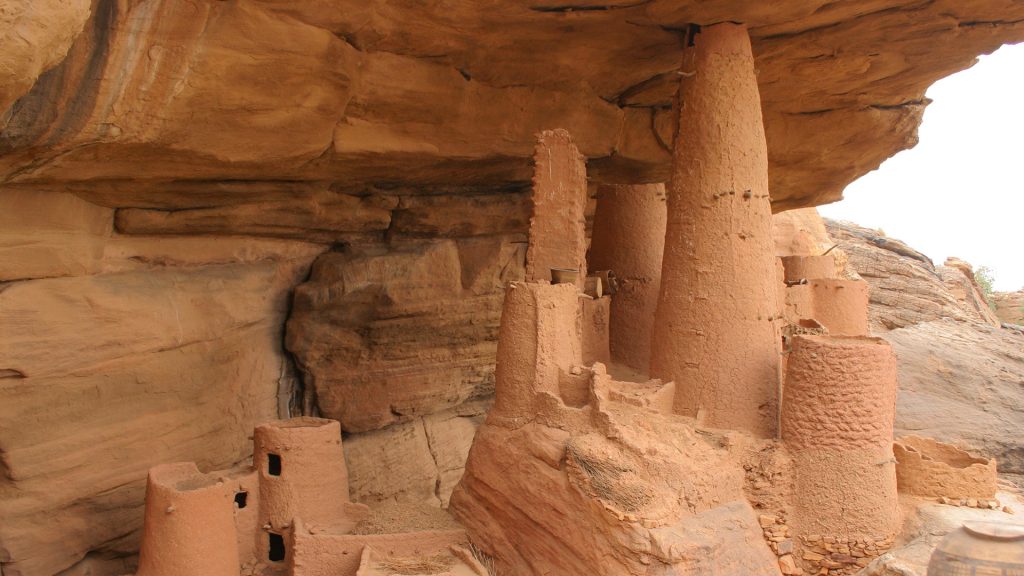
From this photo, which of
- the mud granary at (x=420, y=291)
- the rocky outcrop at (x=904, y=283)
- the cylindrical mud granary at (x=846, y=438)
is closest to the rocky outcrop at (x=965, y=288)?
the rocky outcrop at (x=904, y=283)

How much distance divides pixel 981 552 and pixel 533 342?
3421 mm

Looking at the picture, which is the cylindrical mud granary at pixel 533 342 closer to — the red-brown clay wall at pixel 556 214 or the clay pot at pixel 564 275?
the clay pot at pixel 564 275

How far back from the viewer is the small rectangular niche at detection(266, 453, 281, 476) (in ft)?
26.8

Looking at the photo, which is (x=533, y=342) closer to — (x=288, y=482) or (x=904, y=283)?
(x=288, y=482)

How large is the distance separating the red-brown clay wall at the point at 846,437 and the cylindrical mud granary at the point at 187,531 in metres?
4.56

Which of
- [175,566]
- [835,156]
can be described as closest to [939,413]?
[835,156]

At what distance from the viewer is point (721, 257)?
7.00 meters

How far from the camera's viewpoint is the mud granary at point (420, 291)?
630 cm

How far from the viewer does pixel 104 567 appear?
27.6ft

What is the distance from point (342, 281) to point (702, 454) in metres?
5.25

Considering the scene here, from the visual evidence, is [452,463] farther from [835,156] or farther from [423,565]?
[835,156]

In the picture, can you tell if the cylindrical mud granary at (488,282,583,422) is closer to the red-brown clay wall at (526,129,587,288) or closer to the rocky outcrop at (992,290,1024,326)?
the red-brown clay wall at (526,129,587,288)

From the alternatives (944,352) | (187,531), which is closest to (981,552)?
(187,531)

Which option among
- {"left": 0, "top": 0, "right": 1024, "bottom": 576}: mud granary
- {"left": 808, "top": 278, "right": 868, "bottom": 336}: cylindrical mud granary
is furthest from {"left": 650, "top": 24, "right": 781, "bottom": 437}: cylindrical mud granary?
{"left": 808, "top": 278, "right": 868, "bottom": 336}: cylindrical mud granary
